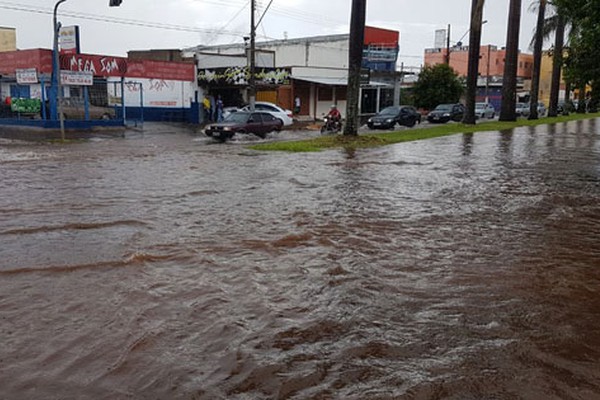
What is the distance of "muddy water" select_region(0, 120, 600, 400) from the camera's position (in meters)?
4.07

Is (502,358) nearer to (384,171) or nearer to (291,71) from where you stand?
(384,171)

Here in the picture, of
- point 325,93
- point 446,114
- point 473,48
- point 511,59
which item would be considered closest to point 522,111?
point 446,114

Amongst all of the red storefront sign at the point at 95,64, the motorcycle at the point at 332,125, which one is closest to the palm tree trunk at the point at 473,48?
the motorcycle at the point at 332,125

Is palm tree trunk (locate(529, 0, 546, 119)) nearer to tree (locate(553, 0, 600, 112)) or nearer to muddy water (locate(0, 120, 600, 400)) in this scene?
tree (locate(553, 0, 600, 112))

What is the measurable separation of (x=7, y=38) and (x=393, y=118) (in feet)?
124

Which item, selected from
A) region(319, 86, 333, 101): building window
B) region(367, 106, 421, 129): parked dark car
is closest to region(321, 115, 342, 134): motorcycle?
region(367, 106, 421, 129): parked dark car

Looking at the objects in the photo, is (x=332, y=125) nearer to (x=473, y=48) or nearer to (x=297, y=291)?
(x=473, y=48)

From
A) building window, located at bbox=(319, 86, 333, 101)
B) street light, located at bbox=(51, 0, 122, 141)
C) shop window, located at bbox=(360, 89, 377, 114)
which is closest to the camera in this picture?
street light, located at bbox=(51, 0, 122, 141)

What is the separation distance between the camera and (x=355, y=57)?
2412cm

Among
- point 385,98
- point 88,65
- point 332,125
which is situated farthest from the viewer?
point 385,98

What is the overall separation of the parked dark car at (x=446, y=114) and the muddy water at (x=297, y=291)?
1132 inches

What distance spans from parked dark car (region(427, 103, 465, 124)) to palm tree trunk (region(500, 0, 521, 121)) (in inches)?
121

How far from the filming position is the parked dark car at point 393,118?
34.5m

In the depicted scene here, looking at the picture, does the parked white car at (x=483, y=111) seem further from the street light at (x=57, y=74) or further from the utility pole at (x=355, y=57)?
the street light at (x=57, y=74)
